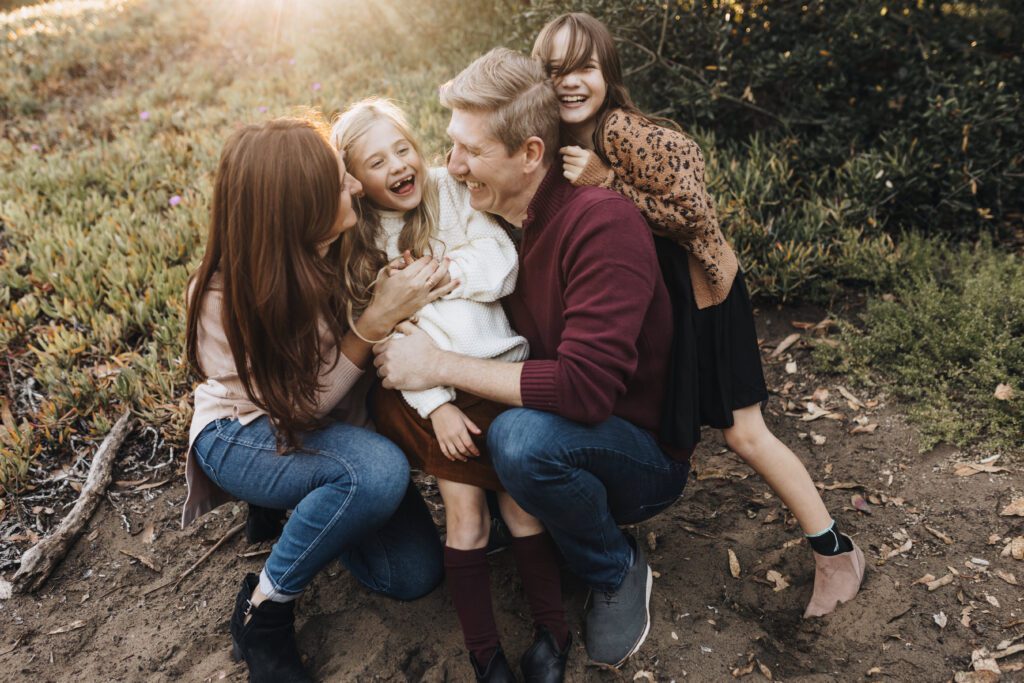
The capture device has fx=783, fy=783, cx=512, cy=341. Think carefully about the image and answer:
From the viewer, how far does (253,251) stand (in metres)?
2.33

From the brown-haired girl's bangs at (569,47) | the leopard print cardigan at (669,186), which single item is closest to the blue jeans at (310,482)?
the leopard print cardigan at (669,186)

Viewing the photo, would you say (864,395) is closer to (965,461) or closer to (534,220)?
(965,461)

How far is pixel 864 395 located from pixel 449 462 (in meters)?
2.21

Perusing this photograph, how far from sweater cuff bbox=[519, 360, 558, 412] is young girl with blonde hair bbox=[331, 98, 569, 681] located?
21 cm

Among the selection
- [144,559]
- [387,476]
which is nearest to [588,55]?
[387,476]

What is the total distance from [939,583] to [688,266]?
146cm

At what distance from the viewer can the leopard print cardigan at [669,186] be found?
2.53 metres

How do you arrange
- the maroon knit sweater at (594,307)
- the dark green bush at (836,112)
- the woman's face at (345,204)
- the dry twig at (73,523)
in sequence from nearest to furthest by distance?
the maroon knit sweater at (594,307)
the woman's face at (345,204)
the dry twig at (73,523)
the dark green bush at (836,112)

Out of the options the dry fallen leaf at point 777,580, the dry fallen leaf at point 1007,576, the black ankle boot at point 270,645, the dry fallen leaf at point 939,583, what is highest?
the black ankle boot at point 270,645

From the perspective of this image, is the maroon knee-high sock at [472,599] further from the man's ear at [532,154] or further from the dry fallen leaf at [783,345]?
the dry fallen leaf at [783,345]

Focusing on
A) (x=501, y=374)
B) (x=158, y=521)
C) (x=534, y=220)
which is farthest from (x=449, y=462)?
(x=158, y=521)

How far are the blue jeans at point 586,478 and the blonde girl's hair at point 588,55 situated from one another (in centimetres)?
96

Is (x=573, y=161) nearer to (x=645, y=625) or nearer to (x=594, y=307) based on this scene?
(x=594, y=307)

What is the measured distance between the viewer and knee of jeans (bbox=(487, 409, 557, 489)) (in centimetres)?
238
